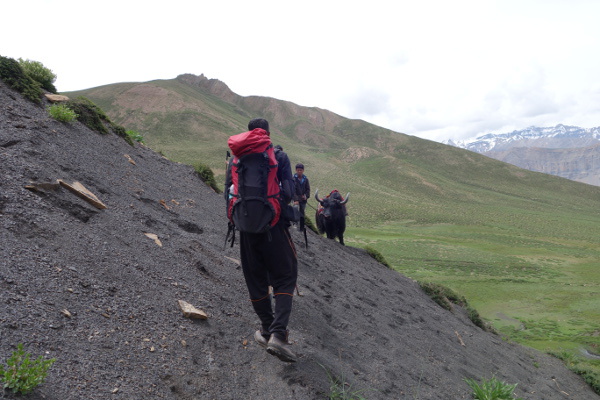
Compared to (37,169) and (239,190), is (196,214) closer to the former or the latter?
(37,169)

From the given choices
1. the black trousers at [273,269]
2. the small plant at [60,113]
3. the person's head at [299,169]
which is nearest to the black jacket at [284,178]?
the black trousers at [273,269]

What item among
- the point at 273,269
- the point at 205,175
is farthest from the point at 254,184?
the point at 205,175

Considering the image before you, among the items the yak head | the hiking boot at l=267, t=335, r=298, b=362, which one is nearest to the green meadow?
the yak head

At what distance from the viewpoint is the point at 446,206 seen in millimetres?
61719

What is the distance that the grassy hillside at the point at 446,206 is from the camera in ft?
50.8

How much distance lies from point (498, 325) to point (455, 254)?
12.2 metres

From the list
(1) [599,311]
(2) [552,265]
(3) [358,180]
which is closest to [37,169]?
(1) [599,311]

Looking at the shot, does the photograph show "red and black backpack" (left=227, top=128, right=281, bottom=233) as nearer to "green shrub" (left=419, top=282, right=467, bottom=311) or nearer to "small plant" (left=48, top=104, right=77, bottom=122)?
"small plant" (left=48, top=104, right=77, bottom=122)

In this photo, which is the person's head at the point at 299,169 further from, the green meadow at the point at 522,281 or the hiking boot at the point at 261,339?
the green meadow at the point at 522,281

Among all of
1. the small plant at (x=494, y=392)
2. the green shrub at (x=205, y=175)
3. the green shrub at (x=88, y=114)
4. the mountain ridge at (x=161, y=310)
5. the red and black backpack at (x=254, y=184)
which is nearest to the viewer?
the mountain ridge at (x=161, y=310)

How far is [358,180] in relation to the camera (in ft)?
250

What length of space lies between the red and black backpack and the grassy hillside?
437 inches

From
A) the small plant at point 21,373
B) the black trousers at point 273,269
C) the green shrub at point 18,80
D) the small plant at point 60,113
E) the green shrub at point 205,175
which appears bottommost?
the small plant at point 21,373

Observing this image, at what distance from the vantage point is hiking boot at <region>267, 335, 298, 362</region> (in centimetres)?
432
